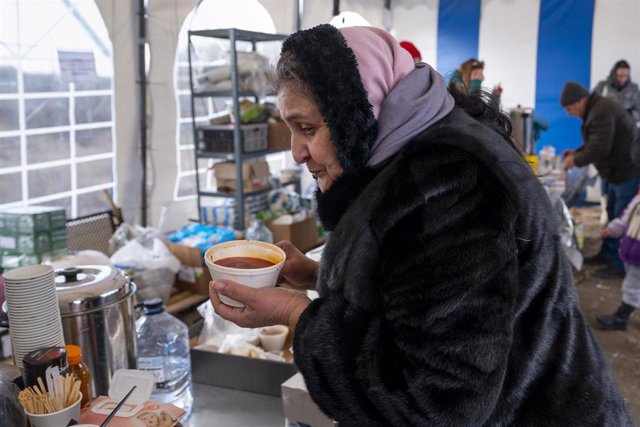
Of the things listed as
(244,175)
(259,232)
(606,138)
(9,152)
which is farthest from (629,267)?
(9,152)

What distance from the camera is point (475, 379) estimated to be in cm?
86

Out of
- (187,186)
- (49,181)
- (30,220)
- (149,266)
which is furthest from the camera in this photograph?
(187,186)

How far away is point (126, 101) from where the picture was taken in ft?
12.7

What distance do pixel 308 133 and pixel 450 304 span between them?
1.39 feet

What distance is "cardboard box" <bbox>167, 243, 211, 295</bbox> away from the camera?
293cm

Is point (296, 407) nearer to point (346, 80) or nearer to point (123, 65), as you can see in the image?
point (346, 80)

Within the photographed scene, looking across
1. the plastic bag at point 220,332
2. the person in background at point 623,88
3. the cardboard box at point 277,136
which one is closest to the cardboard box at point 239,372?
the plastic bag at point 220,332

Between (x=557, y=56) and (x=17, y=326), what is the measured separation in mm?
8528

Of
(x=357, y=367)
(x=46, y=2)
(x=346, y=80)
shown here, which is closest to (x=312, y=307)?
(x=357, y=367)

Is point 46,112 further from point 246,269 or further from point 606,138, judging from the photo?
point 606,138

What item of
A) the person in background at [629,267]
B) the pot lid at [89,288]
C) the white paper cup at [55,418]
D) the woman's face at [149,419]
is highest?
the pot lid at [89,288]

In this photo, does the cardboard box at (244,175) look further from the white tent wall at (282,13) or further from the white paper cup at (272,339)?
the white paper cup at (272,339)

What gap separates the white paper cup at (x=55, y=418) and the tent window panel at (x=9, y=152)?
8.15ft

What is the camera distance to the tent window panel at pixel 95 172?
3.61 metres
